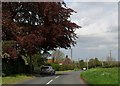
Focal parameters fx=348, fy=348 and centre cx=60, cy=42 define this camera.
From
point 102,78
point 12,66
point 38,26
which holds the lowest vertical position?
point 102,78

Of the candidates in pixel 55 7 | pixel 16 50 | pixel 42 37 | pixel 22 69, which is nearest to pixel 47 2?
pixel 55 7

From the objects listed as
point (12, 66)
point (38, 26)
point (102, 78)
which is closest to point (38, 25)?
point (38, 26)

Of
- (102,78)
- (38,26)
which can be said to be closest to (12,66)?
(38,26)

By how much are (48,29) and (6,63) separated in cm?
676

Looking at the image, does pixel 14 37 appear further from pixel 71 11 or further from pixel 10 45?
pixel 71 11

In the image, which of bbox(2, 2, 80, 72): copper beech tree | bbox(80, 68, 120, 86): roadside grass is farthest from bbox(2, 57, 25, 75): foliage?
bbox(80, 68, 120, 86): roadside grass

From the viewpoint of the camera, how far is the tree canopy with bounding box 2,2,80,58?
40.2 metres

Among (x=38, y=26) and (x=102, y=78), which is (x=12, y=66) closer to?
(x=38, y=26)

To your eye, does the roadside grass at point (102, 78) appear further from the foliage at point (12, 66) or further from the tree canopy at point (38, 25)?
the foliage at point (12, 66)

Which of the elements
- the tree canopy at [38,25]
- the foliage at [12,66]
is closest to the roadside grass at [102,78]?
the tree canopy at [38,25]

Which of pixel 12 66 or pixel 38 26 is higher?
pixel 38 26

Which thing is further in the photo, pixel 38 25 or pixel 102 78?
pixel 38 25

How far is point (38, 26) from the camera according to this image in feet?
145

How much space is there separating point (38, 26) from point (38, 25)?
0.49 meters
